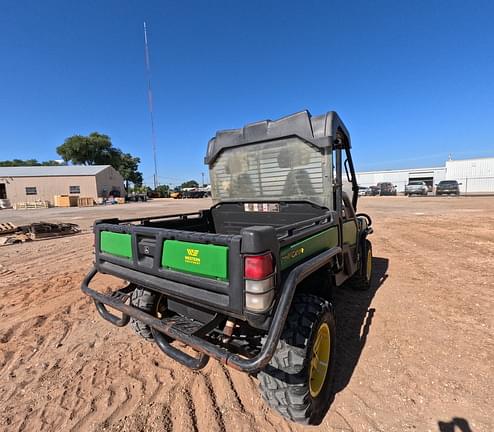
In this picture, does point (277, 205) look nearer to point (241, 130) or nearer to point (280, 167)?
point (280, 167)

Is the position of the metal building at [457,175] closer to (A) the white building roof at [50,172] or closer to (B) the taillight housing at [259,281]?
(B) the taillight housing at [259,281]

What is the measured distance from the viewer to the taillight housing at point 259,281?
1576 mm

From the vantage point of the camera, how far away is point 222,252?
1.69 metres

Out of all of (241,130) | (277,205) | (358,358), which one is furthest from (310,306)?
(241,130)

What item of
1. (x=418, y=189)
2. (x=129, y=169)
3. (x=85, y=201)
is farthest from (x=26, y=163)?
(x=418, y=189)

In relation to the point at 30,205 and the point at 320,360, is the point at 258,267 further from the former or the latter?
the point at 30,205

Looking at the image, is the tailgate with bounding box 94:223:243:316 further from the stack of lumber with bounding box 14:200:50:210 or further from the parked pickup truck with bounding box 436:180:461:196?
the stack of lumber with bounding box 14:200:50:210

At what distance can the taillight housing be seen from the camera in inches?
62.1

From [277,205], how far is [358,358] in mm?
1798

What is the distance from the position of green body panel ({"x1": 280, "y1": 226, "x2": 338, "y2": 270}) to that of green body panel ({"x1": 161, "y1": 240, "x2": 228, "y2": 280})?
398 mm

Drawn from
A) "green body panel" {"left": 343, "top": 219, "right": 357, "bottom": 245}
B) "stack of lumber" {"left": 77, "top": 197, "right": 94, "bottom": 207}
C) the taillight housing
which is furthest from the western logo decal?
"stack of lumber" {"left": 77, "top": 197, "right": 94, "bottom": 207}

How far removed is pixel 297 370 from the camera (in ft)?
5.86

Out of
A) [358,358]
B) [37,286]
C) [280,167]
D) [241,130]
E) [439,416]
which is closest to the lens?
[439,416]

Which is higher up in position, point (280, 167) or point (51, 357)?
point (280, 167)
